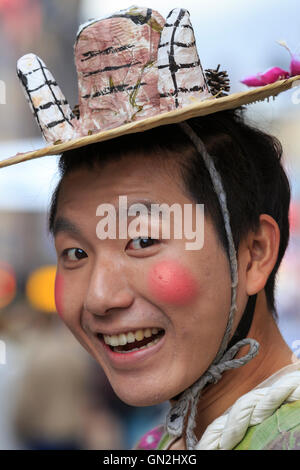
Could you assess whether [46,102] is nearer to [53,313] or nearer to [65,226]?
[65,226]

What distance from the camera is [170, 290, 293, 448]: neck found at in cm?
149

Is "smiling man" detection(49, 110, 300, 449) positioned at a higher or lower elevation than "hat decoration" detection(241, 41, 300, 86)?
lower

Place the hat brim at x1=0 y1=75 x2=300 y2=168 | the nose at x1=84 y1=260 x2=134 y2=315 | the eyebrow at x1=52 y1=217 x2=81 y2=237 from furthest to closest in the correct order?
the eyebrow at x1=52 y1=217 x2=81 y2=237 → the nose at x1=84 y1=260 x2=134 y2=315 → the hat brim at x1=0 y1=75 x2=300 y2=168

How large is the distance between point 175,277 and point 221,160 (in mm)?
345

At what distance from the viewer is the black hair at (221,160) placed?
1412 millimetres

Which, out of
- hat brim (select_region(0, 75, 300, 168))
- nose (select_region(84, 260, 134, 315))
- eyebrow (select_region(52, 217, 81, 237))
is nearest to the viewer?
hat brim (select_region(0, 75, 300, 168))

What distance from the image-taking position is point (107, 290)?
134 cm

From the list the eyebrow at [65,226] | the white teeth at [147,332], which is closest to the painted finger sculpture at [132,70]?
the eyebrow at [65,226]

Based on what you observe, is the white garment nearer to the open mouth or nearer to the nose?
the open mouth

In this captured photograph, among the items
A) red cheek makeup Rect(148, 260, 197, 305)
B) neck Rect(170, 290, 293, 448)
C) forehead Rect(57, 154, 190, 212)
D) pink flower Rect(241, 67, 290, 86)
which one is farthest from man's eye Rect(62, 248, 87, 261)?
pink flower Rect(241, 67, 290, 86)

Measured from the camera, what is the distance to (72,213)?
145cm

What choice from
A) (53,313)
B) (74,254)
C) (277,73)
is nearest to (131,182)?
(74,254)

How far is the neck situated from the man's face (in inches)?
5.1
